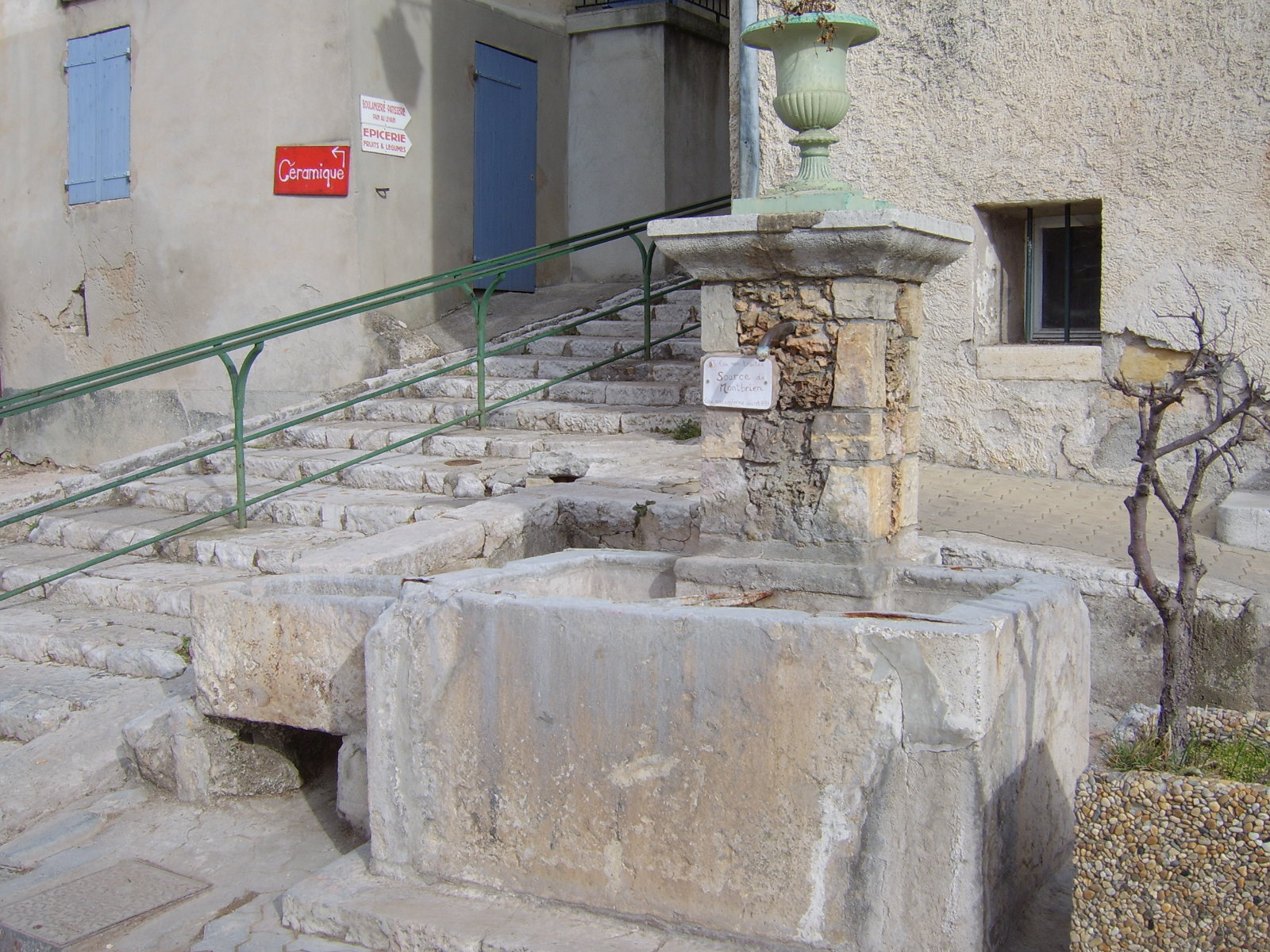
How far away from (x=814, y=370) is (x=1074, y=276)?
3.42 metres

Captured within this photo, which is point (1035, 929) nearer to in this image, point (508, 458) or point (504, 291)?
point (508, 458)

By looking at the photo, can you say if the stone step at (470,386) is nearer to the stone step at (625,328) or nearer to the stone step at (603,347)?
the stone step at (603,347)

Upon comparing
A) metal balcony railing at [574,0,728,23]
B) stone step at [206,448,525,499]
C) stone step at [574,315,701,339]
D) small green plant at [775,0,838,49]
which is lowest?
stone step at [206,448,525,499]

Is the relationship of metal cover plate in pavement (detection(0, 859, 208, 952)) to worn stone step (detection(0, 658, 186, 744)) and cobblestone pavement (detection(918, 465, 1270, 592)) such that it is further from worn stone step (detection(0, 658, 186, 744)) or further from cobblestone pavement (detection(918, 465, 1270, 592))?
cobblestone pavement (detection(918, 465, 1270, 592))

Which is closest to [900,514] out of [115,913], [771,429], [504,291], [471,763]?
[771,429]

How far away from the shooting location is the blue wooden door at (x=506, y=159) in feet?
31.0

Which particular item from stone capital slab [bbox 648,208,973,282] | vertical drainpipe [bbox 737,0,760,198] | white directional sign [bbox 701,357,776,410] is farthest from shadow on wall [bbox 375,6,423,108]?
white directional sign [bbox 701,357,776,410]

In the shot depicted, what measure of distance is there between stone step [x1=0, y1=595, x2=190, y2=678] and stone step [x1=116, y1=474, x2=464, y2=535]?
3.11 ft

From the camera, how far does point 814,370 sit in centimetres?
332

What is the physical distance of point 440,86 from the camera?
905 cm

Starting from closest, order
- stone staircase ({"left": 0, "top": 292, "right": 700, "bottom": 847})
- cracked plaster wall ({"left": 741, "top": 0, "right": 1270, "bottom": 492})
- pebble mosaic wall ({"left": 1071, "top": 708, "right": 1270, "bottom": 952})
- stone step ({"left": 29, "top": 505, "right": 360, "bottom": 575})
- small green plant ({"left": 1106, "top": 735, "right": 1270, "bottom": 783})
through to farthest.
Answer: pebble mosaic wall ({"left": 1071, "top": 708, "right": 1270, "bottom": 952}) < small green plant ({"left": 1106, "top": 735, "right": 1270, "bottom": 783}) < stone staircase ({"left": 0, "top": 292, "right": 700, "bottom": 847}) < stone step ({"left": 29, "top": 505, "right": 360, "bottom": 575}) < cracked plaster wall ({"left": 741, "top": 0, "right": 1270, "bottom": 492})

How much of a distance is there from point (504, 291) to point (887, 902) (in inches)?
303

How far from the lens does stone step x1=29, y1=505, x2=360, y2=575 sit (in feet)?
17.3

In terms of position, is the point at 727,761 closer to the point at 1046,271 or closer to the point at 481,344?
the point at 1046,271
